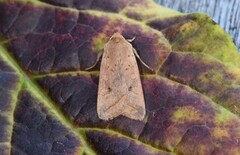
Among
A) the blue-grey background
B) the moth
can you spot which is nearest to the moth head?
the moth

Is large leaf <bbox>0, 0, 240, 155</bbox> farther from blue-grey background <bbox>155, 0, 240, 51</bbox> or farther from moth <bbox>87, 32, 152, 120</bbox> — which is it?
blue-grey background <bbox>155, 0, 240, 51</bbox>

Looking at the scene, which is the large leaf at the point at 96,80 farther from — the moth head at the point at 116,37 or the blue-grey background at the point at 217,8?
the blue-grey background at the point at 217,8

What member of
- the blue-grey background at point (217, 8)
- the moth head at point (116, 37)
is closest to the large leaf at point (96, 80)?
the moth head at point (116, 37)

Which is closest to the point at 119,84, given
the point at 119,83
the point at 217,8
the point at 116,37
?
the point at 119,83

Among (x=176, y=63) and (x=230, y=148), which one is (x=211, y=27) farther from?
(x=230, y=148)

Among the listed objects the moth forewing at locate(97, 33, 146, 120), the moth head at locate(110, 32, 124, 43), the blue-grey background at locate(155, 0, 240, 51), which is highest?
the moth head at locate(110, 32, 124, 43)

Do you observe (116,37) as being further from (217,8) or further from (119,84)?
(217,8)

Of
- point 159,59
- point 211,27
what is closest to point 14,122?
point 159,59
